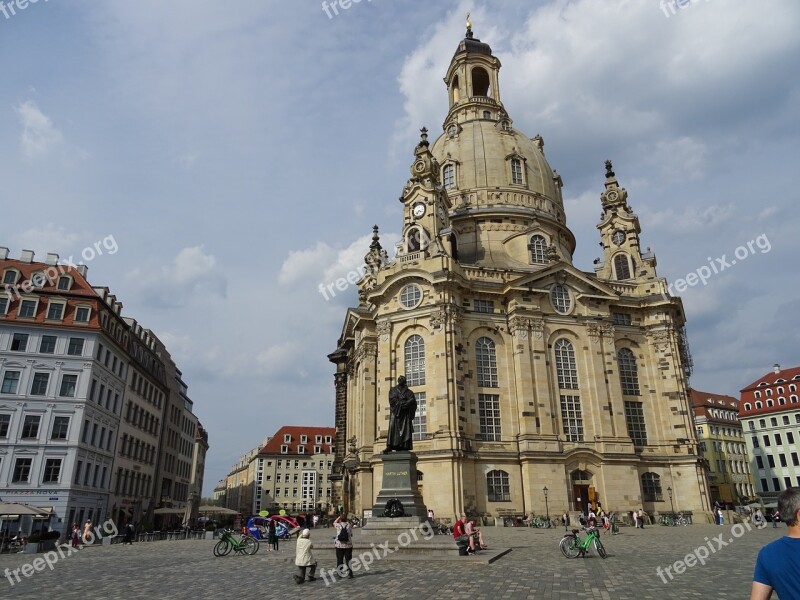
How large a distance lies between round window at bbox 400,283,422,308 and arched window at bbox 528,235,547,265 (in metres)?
14.5

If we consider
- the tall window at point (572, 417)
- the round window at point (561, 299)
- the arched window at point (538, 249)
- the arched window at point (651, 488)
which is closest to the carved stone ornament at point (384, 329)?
the round window at point (561, 299)

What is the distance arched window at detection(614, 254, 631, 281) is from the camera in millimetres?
59125

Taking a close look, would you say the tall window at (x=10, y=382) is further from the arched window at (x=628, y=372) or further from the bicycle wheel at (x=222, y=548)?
the arched window at (x=628, y=372)

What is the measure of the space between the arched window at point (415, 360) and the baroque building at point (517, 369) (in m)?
0.09

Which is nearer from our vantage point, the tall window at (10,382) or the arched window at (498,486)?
the tall window at (10,382)

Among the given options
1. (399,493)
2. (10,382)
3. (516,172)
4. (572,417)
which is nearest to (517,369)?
(572,417)

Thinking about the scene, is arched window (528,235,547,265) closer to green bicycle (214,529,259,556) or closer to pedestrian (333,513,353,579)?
green bicycle (214,529,259,556)

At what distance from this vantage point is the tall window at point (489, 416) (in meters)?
46.0

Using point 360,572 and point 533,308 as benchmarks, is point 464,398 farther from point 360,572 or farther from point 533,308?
point 360,572

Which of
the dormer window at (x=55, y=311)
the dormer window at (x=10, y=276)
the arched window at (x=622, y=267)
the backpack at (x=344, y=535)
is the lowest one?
the backpack at (x=344, y=535)

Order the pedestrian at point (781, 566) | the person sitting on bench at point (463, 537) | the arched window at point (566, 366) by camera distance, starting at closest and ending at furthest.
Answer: the pedestrian at point (781, 566), the person sitting on bench at point (463, 537), the arched window at point (566, 366)

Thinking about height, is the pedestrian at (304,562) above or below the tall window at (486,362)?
below

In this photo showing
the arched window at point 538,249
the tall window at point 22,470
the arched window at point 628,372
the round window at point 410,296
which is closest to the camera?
the tall window at point 22,470

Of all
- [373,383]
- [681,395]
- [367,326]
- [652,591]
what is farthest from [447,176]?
[652,591]
